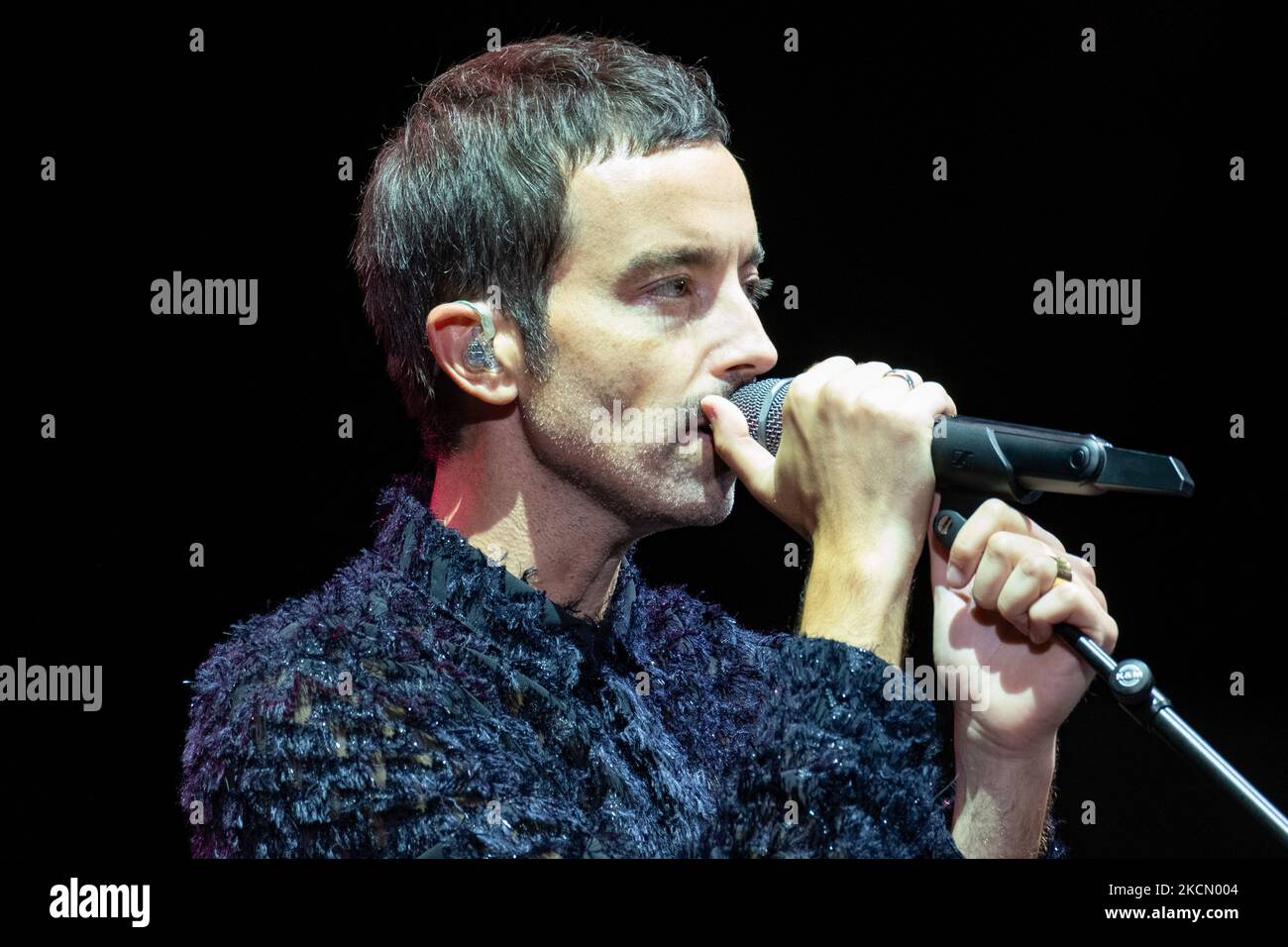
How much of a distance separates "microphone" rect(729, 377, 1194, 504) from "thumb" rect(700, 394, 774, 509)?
230 mm

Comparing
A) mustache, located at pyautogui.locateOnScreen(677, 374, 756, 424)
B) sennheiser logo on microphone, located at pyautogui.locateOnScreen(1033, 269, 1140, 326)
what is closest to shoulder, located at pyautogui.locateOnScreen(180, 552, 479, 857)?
mustache, located at pyautogui.locateOnScreen(677, 374, 756, 424)

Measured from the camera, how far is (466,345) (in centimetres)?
192

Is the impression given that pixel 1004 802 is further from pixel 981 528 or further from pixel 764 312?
pixel 764 312

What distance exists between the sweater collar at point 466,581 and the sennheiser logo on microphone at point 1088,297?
132 cm

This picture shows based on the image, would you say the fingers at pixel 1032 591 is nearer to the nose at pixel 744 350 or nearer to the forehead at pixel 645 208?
the nose at pixel 744 350

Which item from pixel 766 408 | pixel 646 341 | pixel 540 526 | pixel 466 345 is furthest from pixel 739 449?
pixel 466 345

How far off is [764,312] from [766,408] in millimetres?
1003

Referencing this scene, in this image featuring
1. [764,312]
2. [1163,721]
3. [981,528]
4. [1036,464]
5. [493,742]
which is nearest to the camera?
[1163,721]

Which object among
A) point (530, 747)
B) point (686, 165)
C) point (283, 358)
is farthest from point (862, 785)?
point (283, 358)

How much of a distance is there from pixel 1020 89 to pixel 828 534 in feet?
4.75

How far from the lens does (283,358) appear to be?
7.94 ft

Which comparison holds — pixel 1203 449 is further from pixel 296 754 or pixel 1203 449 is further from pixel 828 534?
pixel 296 754

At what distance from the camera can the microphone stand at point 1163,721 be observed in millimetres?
1218

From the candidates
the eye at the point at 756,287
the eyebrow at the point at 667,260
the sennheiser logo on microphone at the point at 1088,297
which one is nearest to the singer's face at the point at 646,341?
the eyebrow at the point at 667,260
